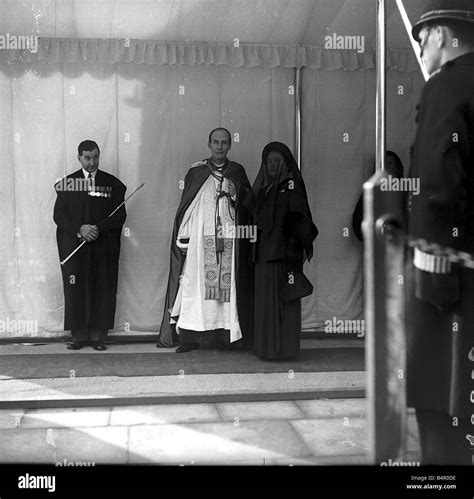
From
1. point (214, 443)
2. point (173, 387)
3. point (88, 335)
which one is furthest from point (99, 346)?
point (214, 443)

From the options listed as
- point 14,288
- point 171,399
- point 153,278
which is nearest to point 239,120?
point 153,278

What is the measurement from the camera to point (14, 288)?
20.7 ft

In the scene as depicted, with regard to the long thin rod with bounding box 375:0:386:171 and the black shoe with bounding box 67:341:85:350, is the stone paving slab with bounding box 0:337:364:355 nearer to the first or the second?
the black shoe with bounding box 67:341:85:350

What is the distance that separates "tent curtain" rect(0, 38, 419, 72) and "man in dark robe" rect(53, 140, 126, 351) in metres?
0.80

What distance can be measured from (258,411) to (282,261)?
1.56m

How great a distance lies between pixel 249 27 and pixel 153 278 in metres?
2.31

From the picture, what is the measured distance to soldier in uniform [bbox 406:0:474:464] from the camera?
253 cm

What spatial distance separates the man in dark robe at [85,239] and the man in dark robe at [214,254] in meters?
0.65

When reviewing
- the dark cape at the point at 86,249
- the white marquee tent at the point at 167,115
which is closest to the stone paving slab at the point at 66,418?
the dark cape at the point at 86,249

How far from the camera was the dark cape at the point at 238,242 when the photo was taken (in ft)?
19.5
